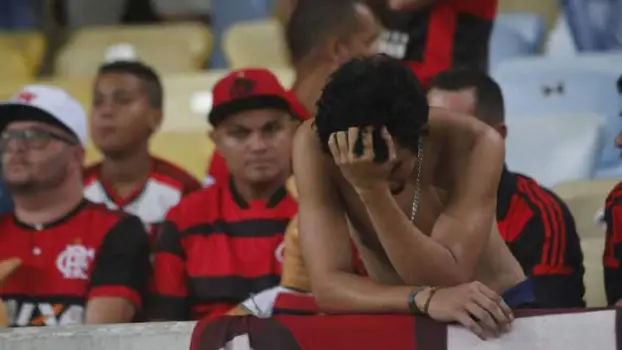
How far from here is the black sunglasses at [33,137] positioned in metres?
2.59

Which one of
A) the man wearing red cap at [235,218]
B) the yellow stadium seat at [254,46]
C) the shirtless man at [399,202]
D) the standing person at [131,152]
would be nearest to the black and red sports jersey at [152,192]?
the standing person at [131,152]

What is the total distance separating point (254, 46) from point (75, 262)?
2128mm

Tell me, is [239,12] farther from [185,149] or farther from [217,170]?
[217,170]

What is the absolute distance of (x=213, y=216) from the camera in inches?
100

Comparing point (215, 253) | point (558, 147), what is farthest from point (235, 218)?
point (558, 147)

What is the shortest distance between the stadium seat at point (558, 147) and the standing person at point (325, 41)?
530 mm

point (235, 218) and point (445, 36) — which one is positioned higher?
point (445, 36)

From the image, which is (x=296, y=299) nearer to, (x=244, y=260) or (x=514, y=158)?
(x=244, y=260)

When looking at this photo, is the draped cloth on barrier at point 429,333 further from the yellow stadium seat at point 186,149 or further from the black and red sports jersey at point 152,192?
the yellow stadium seat at point 186,149

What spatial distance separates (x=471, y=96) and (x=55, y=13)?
3.20 meters

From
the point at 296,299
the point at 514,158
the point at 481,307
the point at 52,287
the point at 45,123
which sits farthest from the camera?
the point at 514,158

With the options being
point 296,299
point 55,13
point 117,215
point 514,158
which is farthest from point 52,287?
point 55,13

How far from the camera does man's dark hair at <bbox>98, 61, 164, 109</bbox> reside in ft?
10.8

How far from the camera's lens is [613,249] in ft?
7.32
